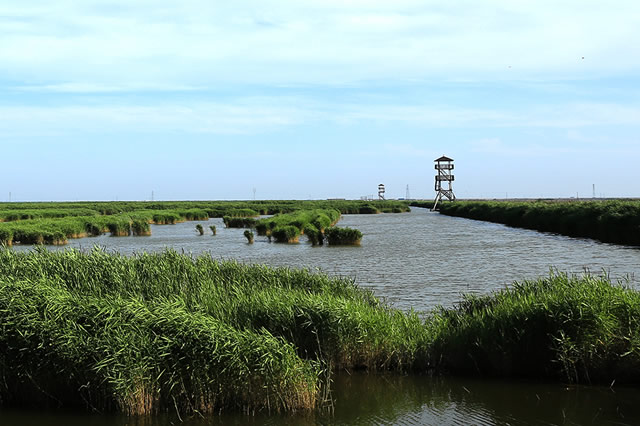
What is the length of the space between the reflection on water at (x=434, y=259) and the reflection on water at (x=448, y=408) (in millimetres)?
4257

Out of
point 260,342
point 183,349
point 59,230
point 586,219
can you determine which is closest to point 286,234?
point 59,230

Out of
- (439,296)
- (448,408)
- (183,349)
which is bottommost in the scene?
(448,408)

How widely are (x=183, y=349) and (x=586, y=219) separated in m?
39.1

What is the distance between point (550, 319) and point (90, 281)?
27.6ft

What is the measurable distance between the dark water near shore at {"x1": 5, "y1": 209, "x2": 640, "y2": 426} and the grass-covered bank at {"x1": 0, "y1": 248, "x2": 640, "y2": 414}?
32 centimetres

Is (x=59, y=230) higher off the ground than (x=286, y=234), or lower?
higher

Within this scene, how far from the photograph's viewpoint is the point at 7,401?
9648mm

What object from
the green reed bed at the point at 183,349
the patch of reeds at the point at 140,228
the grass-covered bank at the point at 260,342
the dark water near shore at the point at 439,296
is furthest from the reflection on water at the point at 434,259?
the green reed bed at the point at 183,349

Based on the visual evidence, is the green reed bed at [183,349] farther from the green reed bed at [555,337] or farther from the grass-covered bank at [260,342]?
the green reed bed at [555,337]

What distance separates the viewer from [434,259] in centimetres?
2866

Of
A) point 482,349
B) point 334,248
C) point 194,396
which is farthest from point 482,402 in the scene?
point 334,248

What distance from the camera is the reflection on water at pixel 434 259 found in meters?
19.6

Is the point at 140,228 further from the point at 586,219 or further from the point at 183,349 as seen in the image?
the point at 183,349

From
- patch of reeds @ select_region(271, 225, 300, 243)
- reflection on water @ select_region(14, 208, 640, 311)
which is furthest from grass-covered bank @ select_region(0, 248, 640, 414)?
patch of reeds @ select_region(271, 225, 300, 243)
